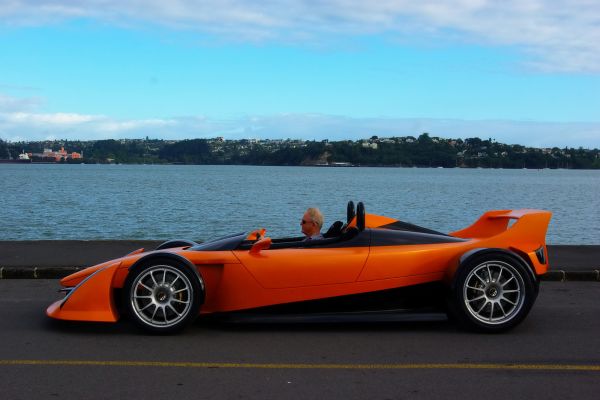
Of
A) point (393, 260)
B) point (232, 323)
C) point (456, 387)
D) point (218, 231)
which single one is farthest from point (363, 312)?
point (218, 231)

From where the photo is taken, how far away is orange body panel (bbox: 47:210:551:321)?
6773 millimetres

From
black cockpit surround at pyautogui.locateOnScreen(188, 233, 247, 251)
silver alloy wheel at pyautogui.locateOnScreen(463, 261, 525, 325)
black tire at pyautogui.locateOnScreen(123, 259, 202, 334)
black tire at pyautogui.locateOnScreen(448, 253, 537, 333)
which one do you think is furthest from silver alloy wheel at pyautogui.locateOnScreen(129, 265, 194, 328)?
silver alloy wheel at pyautogui.locateOnScreen(463, 261, 525, 325)

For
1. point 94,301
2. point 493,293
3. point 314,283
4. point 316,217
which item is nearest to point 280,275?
point 314,283

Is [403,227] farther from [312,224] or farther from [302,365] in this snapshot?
[302,365]

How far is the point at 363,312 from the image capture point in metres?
6.91

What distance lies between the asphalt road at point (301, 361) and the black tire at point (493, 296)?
0.50ft

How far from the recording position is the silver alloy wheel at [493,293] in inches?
270

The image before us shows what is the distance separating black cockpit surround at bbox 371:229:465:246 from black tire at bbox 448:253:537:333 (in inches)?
19.5

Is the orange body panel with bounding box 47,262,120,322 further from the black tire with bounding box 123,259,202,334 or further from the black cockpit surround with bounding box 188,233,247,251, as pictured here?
the black cockpit surround with bounding box 188,233,247,251

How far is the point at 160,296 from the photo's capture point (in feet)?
22.0

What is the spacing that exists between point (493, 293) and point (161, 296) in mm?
3025

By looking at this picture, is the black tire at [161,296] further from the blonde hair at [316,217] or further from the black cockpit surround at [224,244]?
the blonde hair at [316,217]

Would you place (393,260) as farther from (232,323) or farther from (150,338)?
(150,338)

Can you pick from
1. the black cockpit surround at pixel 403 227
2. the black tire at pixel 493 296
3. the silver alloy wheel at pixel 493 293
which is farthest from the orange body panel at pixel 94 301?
the silver alloy wheel at pixel 493 293
